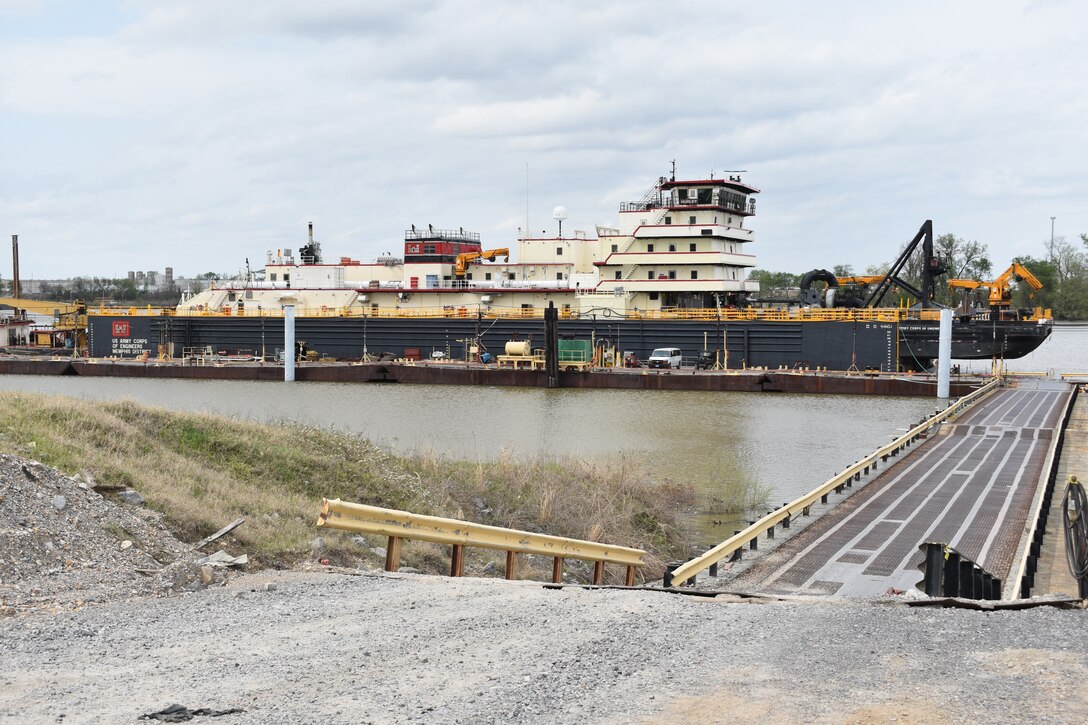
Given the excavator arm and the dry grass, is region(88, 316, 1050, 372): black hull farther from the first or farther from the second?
the dry grass

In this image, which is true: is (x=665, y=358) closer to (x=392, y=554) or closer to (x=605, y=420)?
(x=605, y=420)

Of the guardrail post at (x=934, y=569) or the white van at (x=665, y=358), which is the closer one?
the guardrail post at (x=934, y=569)

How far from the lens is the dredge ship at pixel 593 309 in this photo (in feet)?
171

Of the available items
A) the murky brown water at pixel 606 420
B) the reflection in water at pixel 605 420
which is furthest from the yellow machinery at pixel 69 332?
the reflection in water at pixel 605 420

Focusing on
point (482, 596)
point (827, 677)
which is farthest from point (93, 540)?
point (827, 677)

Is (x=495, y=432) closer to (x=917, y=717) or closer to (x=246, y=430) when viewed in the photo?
(x=246, y=430)

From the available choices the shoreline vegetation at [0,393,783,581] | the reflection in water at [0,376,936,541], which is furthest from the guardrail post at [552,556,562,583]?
the reflection in water at [0,376,936,541]

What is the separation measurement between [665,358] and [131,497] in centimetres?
4267

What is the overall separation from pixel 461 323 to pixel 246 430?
40296 millimetres

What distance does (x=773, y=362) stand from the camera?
176 ft

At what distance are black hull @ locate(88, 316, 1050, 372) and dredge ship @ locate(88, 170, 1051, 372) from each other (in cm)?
6

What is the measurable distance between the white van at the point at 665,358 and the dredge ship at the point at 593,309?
101 centimetres

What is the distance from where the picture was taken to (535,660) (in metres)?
7.40

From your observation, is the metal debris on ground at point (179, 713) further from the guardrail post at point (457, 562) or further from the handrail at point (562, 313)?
the handrail at point (562, 313)
